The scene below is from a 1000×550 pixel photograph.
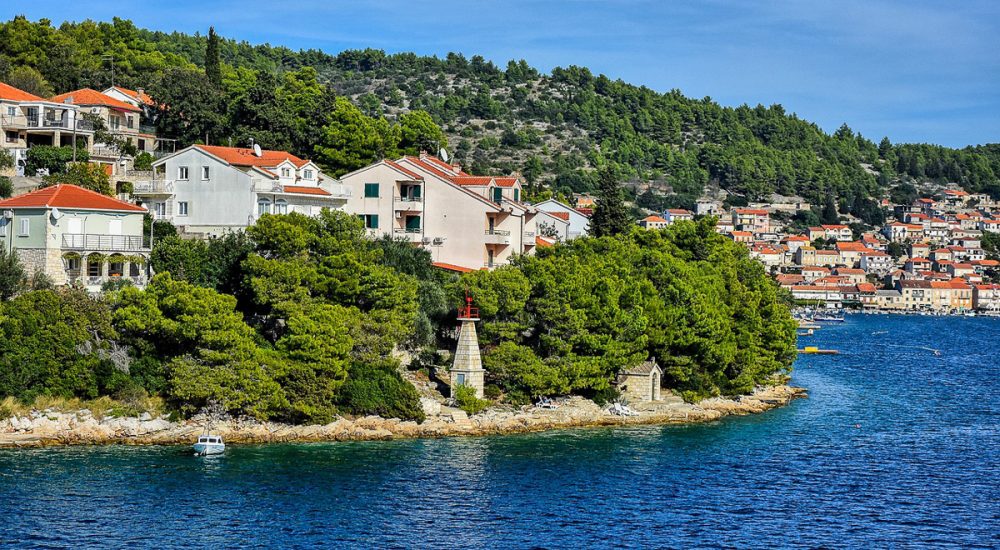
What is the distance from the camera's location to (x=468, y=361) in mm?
46625

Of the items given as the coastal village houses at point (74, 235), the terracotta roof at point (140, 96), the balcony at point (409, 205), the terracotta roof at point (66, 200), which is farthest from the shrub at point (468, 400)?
the terracotta roof at point (140, 96)

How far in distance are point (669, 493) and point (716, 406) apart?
56.6ft

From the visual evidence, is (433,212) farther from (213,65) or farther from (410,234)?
(213,65)

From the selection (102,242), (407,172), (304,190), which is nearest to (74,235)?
(102,242)

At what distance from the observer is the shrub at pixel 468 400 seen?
45938mm

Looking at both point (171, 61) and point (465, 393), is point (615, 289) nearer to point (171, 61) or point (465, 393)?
point (465, 393)

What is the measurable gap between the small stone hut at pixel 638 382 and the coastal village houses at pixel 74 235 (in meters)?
20.6

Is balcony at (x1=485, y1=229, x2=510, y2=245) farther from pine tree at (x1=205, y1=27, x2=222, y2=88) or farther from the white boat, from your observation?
pine tree at (x1=205, y1=27, x2=222, y2=88)

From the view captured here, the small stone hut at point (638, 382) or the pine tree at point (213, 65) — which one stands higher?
the pine tree at point (213, 65)

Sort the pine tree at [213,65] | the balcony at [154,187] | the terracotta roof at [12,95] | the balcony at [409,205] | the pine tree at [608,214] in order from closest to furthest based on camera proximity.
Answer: the balcony at [154,187] → the terracotta roof at [12,95] → the balcony at [409,205] → the pine tree at [608,214] → the pine tree at [213,65]

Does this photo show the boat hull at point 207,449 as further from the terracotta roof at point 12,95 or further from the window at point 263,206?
the terracotta roof at point 12,95

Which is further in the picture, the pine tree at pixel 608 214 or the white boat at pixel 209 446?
the pine tree at pixel 608 214

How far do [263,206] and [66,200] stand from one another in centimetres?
999

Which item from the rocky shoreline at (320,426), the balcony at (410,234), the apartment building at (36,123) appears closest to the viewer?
the rocky shoreline at (320,426)
